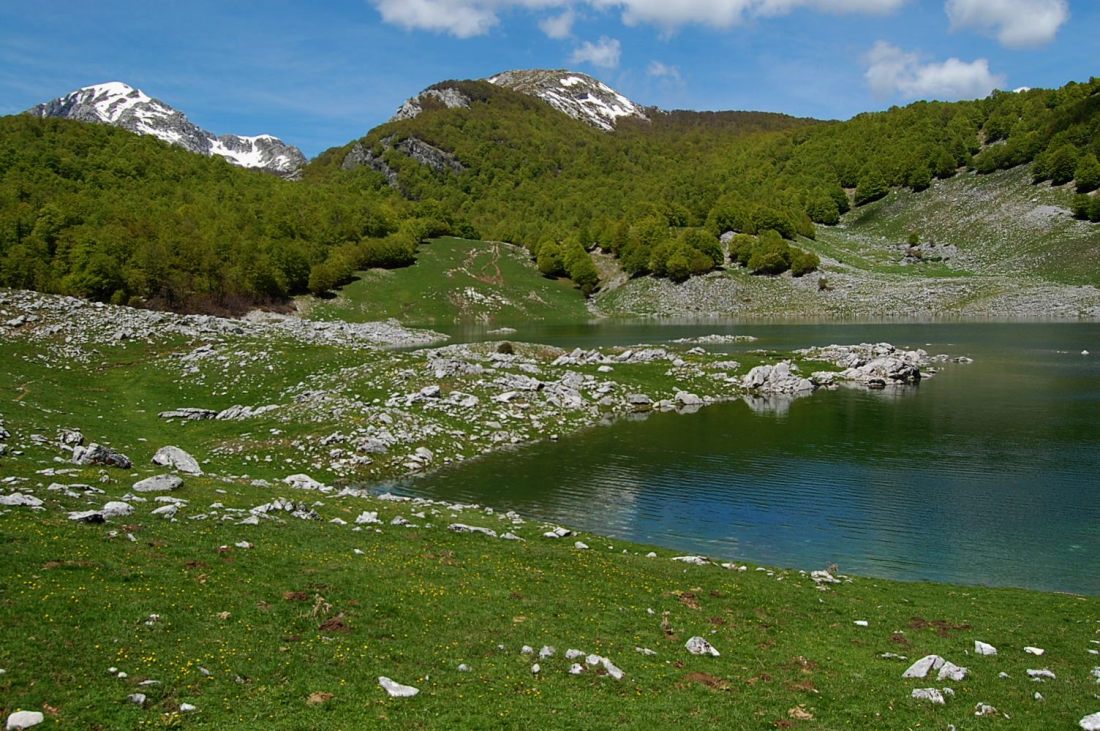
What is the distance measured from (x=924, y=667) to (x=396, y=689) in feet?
38.7

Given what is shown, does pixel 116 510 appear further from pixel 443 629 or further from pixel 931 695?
pixel 931 695

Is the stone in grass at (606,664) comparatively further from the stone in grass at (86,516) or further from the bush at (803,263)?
the bush at (803,263)

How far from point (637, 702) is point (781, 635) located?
6169 millimetres

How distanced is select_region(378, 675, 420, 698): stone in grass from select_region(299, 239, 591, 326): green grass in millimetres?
139621

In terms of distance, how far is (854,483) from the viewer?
3875 centimetres

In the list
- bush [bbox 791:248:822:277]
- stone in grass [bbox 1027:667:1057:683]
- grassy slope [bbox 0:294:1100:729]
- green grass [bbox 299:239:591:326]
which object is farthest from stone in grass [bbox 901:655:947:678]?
bush [bbox 791:248:822:277]

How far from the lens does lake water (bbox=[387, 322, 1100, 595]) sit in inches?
1148

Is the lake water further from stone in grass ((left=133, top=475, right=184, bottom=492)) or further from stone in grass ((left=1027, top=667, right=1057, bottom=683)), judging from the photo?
stone in grass ((left=133, top=475, right=184, bottom=492))

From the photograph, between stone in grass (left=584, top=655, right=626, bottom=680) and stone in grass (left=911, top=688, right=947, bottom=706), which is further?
stone in grass (left=584, top=655, right=626, bottom=680)

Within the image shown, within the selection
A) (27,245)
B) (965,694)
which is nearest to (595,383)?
(965,694)

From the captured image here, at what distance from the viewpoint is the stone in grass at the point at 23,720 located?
1136cm

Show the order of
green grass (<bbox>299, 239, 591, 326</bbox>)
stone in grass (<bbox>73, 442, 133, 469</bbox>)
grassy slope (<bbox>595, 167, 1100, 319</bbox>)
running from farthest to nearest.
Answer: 1. green grass (<bbox>299, 239, 591, 326</bbox>)
2. grassy slope (<bbox>595, 167, 1100, 319</bbox>)
3. stone in grass (<bbox>73, 442, 133, 469</bbox>)

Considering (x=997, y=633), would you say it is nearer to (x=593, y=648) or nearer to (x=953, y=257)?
(x=593, y=648)

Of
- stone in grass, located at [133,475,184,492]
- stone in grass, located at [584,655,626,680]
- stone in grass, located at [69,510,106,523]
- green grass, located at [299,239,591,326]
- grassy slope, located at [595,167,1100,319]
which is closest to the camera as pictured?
stone in grass, located at [584,655,626,680]
